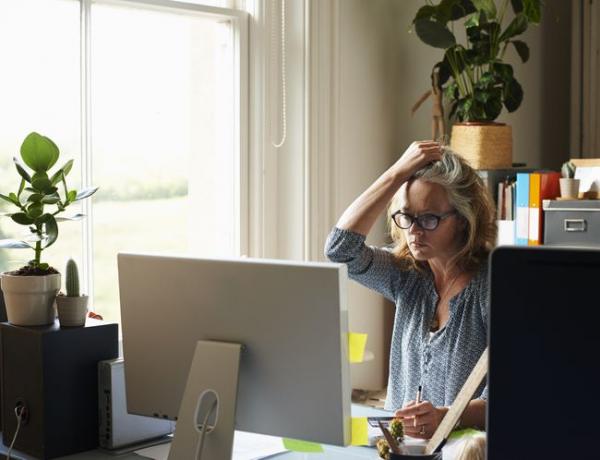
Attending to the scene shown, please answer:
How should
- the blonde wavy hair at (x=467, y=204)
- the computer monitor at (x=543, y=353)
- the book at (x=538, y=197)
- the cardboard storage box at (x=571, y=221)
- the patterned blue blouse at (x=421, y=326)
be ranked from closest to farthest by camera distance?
the computer monitor at (x=543, y=353) < the patterned blue blouse at (x=421, y=326) < the blonde wavy hair at (x=467, y=204) < the cardboard storage box at (x=571, y=221) < the book at (x=538, y=197)

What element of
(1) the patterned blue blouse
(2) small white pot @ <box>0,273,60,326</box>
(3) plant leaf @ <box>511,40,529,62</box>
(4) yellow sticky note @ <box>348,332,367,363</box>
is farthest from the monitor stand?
(3) plant leaf @ <box>511,40,529,62</box>

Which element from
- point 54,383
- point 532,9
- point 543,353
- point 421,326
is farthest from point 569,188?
point 543,353

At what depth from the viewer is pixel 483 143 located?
→ 371 centimetres

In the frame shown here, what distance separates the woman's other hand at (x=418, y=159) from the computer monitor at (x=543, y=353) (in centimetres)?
152

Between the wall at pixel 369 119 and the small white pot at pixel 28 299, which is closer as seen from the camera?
the small white pot at pixel 28 299

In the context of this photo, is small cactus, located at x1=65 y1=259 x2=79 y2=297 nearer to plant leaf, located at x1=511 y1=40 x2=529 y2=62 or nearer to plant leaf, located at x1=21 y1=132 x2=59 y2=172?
plant leaf, located at x1=21 y1=132 x2=59 y2=172

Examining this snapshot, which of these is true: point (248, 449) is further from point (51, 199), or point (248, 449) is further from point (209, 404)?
point (51, 199)

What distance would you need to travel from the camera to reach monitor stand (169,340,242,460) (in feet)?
5.29

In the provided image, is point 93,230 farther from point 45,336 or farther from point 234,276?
point 234,276

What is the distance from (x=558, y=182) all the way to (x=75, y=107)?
1.94 metres

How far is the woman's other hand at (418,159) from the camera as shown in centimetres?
245

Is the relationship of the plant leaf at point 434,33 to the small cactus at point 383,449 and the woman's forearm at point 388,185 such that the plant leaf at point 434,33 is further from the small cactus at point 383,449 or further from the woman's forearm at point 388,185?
the small cactus at point 383,449

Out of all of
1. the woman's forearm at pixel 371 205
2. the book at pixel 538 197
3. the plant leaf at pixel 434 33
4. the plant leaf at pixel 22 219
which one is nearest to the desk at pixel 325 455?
the plant leaf at pixel 22 219

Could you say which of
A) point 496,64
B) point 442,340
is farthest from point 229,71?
point 442,340
